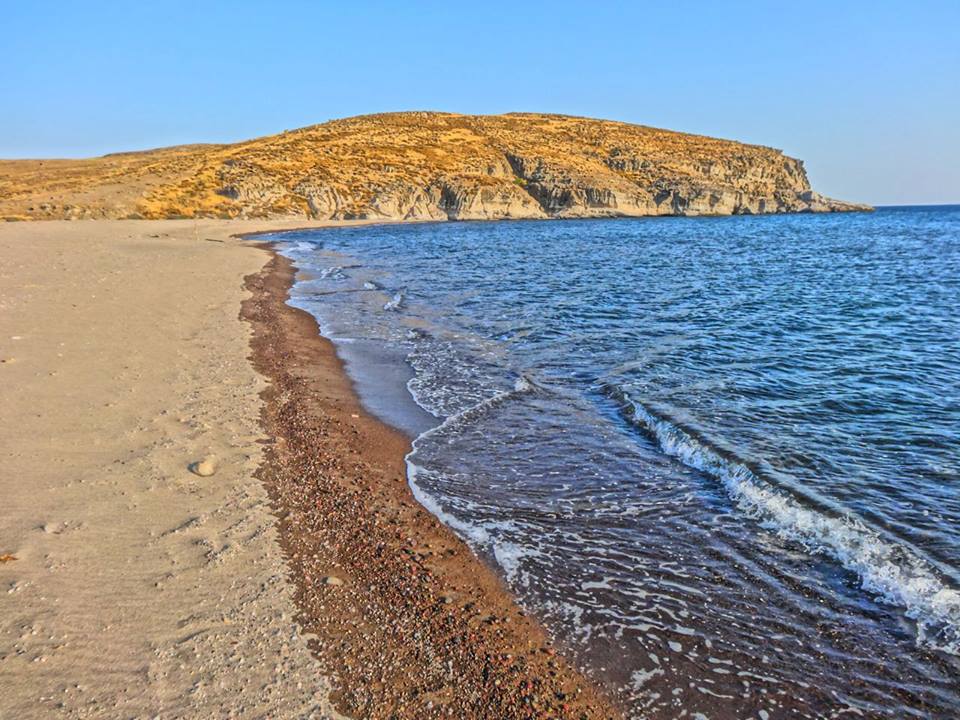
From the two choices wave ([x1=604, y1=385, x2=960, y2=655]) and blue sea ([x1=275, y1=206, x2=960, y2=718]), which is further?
wave ([x1=604, y1=385, x2=960, y2=655])

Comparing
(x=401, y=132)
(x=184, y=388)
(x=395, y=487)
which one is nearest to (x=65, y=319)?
(x=184, y=388)

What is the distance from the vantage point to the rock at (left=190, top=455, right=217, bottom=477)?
7172 millimetres

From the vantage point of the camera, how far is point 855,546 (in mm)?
6418

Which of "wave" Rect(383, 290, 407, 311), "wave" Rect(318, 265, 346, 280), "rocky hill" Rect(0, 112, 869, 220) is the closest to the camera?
"wave" Rect(383, 290, 407, 311)

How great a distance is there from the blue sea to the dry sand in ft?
7.40

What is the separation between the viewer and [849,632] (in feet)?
17.0

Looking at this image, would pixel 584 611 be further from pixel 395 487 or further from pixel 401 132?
pixel 401 132

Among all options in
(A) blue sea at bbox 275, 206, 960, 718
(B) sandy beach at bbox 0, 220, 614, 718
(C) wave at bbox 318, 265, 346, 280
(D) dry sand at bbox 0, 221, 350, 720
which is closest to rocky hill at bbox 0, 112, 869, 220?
(C) wave at bbox 318, 265, 346, 280

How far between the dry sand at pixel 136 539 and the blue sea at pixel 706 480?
7.40 ft

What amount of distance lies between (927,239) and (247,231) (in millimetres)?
65357

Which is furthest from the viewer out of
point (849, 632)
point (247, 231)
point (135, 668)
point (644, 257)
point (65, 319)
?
point (247, 231)

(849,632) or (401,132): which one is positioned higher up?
(401,132)

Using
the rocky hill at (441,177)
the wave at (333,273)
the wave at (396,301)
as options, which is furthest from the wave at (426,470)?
the rocky hill at (441,177)

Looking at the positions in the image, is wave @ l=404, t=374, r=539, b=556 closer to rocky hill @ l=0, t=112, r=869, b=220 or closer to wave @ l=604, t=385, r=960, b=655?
wave @ l=604, t=385, r=960, b=655
